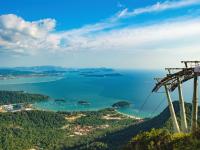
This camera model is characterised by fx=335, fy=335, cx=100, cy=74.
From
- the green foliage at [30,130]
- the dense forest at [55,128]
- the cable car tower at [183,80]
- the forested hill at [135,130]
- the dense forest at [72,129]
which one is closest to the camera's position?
the cable car tower at [183,80]

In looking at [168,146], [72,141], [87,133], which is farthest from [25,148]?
[168,146]

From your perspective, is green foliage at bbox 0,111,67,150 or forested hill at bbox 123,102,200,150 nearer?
forested hill at bbox 123,102,200,150

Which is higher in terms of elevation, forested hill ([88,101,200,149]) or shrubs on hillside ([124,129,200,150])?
shrubs on hillside ([124,129,200,150])

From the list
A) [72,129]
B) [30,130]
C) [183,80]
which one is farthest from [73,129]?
[183,80]

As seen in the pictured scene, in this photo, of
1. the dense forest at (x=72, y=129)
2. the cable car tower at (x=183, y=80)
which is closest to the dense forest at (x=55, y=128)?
the dense forest at (x=72, y=129)

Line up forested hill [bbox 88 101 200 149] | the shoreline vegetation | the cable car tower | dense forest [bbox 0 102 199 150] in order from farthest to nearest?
the shoreline vegetation
dense forest [bbox 0 102 199 150]
forested hill [bbox 88 101 200 149]
the cable car tower

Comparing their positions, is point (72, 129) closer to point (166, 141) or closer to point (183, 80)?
point (166, 141)

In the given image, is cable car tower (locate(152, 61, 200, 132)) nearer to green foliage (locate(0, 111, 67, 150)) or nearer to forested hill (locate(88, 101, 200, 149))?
forested hill (locate(88, 101, 200, 149))

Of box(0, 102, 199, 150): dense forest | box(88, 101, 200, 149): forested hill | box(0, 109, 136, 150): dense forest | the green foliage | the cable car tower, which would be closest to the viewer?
the cable car tower

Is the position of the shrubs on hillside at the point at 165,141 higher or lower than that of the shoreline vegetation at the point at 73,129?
higher

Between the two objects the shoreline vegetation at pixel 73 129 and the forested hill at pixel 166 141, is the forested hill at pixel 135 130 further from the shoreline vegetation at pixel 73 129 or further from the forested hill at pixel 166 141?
the forested hill at pixel 166 141

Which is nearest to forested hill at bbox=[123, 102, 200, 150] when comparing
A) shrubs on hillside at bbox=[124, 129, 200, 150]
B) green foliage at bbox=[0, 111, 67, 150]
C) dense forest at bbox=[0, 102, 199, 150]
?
shrubs on hillside at bbox=[124, 129, 200, 150]

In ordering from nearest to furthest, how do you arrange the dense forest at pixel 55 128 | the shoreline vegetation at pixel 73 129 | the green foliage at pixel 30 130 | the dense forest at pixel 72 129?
the dense forest at pixel 72 129 < the shoreline vegetation at pixel 73 129 < the dense forest at pixel 55 128 < the green foliage at pixel 30 130
